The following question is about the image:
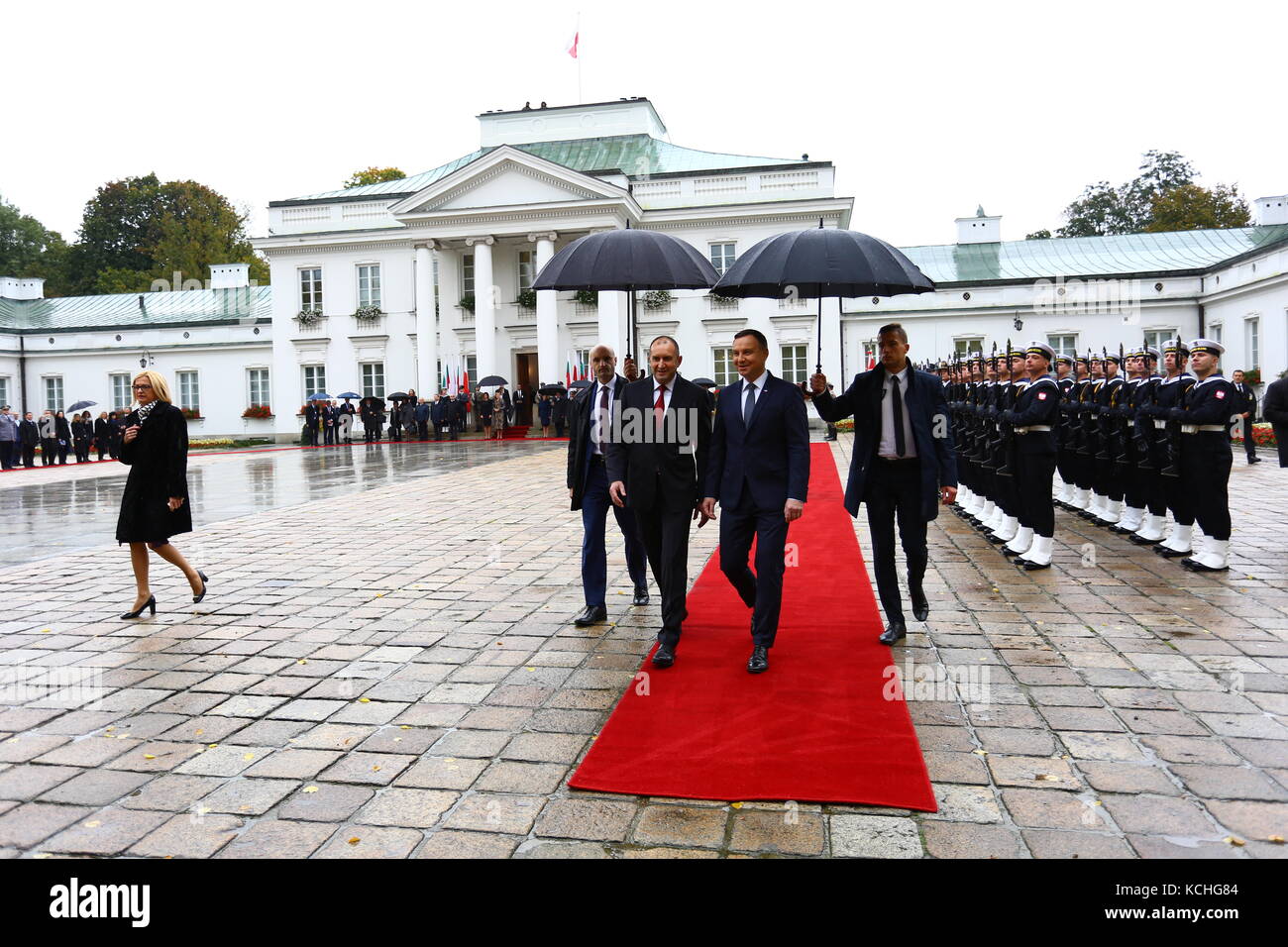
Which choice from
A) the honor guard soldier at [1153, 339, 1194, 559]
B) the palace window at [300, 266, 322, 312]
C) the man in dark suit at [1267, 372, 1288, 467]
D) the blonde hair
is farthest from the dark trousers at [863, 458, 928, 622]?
the palace window at [300, 266, 322, 312]

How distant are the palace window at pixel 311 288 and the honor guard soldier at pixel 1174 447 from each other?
1534 inches

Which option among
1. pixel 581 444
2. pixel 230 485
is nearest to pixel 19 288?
pixel 230 485

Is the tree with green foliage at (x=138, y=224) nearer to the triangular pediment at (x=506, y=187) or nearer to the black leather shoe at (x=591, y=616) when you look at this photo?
the triangular pediment at (x=506, y=187)

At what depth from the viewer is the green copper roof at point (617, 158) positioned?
137ft

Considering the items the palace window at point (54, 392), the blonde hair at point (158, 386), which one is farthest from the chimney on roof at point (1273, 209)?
the palace window at point (54, 392)

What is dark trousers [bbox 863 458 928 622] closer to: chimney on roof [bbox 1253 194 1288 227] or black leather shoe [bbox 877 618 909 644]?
black leather shoe [bbox 877 618 909 644]

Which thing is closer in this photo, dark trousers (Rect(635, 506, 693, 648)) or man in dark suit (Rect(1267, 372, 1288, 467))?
dark trousers (Rect(635, 506, 693, 648))

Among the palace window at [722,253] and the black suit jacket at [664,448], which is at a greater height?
the palace window at [722,253]

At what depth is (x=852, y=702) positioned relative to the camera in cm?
517

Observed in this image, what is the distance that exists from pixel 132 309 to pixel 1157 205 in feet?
177

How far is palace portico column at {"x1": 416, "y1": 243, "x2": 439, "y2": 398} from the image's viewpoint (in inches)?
1561

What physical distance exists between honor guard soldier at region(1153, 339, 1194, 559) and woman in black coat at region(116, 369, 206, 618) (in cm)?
883
